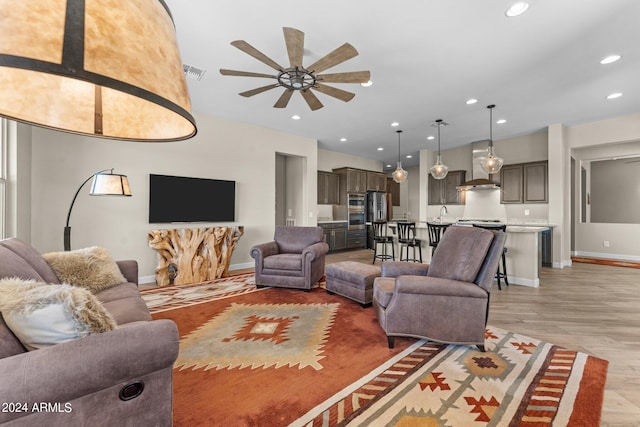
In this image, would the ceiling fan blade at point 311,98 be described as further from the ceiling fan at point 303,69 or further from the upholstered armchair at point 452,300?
the upholstered armchair at point 452,300

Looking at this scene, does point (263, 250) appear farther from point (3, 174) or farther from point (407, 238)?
point (3, 174)

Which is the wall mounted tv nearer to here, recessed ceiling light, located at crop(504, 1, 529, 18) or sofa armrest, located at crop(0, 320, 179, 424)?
sofa armrest, located at crop(0, 320, 179, 424)

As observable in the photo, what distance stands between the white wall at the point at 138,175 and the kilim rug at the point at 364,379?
2412 millimetres

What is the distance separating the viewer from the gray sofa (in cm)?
94

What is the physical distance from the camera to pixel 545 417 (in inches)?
62.9

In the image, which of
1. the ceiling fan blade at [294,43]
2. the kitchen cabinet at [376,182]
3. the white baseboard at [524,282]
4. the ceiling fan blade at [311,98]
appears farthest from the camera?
the kitchen cabinet at [376,182]

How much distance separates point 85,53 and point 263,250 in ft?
12.8

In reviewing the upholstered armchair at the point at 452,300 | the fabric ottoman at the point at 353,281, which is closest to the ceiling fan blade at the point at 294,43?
the upholstered armchair at the point at 452,300

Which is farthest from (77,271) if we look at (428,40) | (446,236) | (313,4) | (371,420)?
(428,40)

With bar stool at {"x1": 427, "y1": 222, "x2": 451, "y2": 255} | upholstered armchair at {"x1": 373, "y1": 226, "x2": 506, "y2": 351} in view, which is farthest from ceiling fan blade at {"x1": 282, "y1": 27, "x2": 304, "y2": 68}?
bar stool at {"x1": 427, "y1": 222, "x2": 451, "y2": 255}

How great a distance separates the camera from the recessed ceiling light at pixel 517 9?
7.84 feet

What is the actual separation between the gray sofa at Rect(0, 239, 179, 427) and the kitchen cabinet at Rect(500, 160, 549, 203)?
7.50 m

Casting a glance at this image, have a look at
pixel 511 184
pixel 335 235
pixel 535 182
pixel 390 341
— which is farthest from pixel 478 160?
pixel 390 341

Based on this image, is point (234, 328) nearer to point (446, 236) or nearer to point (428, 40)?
point (446, 236)
